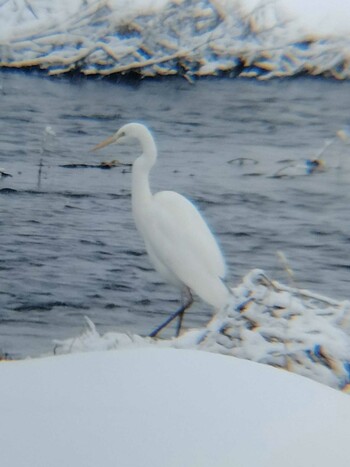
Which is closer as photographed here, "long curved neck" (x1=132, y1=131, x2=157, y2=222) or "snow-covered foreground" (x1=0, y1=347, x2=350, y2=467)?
"snow-covered foreground" (x1=0, y1=347, x2=350, y2=467)

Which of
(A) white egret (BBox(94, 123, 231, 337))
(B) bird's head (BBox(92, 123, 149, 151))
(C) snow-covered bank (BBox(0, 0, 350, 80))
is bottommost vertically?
(A) white egret (BBox(94, 123, 231, 337))

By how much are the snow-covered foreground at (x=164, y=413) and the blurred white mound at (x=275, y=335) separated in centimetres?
3

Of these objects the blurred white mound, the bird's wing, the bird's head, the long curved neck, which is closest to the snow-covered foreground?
the blurred white mound

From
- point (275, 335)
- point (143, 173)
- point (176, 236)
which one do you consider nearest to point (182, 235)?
point (176, 236)

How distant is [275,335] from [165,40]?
598mm

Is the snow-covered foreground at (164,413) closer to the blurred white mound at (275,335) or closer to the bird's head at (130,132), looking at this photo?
the blurred white mound at (275,335)

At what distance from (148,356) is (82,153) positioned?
410mm

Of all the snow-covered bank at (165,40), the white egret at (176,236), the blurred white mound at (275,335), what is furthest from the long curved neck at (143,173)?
the blurred white mound at (275,335)

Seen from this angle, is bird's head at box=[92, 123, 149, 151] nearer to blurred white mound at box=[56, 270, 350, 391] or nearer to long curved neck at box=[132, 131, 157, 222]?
long curved neck at box=[132, 131, 157, 222]

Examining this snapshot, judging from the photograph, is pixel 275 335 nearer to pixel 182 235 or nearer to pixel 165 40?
pixel 182 235

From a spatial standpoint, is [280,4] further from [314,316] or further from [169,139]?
[314,316]

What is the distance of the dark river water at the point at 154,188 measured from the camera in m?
1.77

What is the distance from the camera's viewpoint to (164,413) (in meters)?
1.75

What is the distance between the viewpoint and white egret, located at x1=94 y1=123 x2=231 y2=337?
70.7 inches
